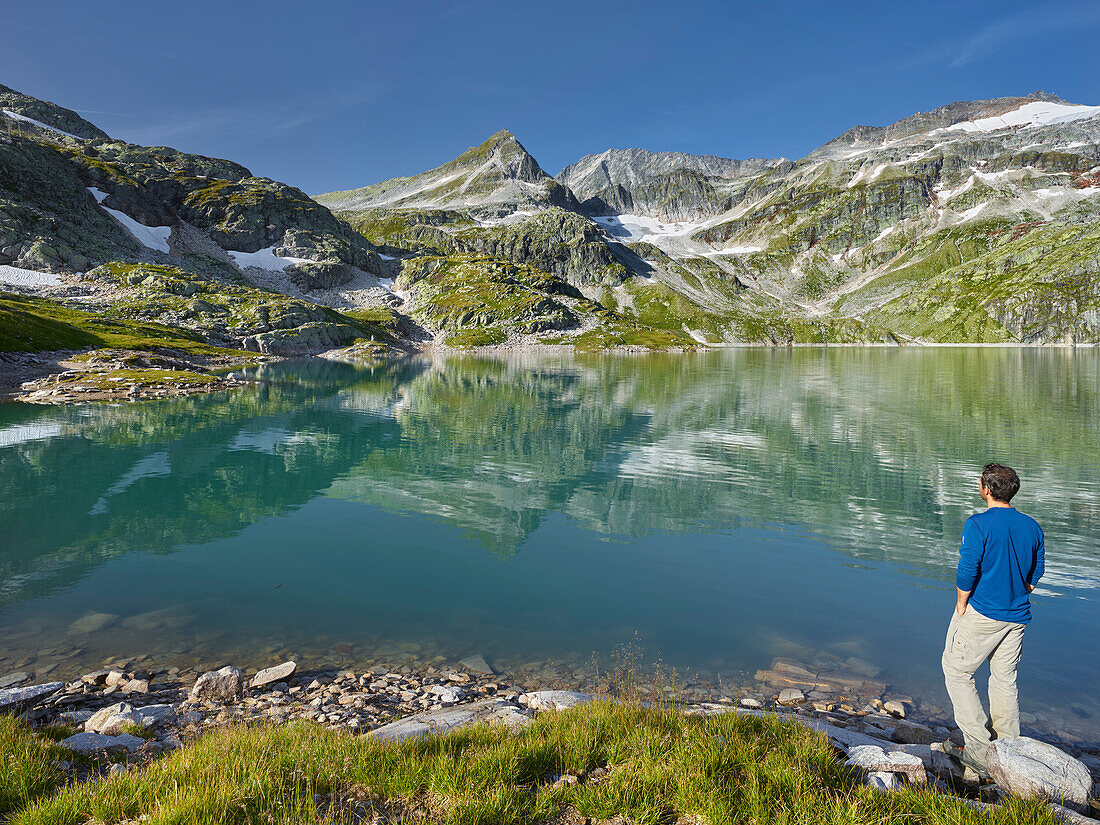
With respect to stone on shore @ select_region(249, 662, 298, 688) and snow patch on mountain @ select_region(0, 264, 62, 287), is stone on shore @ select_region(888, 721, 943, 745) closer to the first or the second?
stone on shore @ select_region(249, 662, 298, 688)

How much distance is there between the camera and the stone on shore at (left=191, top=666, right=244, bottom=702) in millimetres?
12203

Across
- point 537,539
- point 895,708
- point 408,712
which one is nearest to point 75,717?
point 408,712

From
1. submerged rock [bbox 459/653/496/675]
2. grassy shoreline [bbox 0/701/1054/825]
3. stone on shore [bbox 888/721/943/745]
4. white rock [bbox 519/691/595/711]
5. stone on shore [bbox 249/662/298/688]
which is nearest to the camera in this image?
grassy shoreline [bbox 0/701/1054/825]

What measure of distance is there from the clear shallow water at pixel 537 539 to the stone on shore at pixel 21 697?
11.0 feet

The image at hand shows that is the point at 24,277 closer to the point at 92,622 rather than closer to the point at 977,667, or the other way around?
the point at 92,622

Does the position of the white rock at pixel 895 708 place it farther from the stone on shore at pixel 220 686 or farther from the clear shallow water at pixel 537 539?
the stone on shore at pixel 220 686

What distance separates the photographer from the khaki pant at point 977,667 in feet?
29.6

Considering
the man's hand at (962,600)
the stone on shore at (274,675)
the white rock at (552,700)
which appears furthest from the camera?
the stone on shore at (274,675)

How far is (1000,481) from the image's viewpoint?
8781mm

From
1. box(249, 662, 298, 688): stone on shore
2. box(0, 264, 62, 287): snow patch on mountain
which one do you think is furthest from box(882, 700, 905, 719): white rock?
box(0, 264, 62, 287): snow patch on mountain

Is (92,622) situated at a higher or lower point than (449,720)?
lower

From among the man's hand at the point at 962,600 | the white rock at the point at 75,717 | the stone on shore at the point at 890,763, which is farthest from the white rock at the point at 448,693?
the man's hand at the point at 962,600

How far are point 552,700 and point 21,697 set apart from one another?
1057 centimetres

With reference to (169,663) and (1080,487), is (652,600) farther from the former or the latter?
(1080,487)
